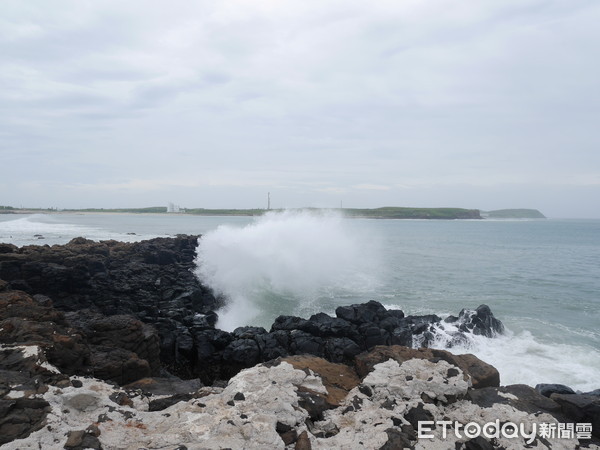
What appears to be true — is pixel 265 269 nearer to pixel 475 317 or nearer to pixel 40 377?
pixel 475 317

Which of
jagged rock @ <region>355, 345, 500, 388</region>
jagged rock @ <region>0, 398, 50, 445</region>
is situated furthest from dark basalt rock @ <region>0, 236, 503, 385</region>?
jagged rock @ <region>355, 345, 500, 388</region>

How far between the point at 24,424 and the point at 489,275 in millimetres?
28225

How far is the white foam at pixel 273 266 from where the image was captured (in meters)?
19.4

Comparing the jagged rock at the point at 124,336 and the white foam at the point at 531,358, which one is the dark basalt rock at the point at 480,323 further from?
the jagged rock at the point at 124,336

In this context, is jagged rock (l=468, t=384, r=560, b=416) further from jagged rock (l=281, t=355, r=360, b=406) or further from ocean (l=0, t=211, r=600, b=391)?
ocean (l=0, t=211, r=600, b=391)

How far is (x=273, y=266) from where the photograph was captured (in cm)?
2380

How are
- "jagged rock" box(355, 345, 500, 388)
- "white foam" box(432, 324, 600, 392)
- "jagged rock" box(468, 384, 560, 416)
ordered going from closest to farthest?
"jagged rock" box(468, 384, 560, 416), "jagged rock" box(355, 345, 500, 388), "white foam" box(432, 324, 600, 392)

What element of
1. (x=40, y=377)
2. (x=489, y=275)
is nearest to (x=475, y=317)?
(x=40, y=377)

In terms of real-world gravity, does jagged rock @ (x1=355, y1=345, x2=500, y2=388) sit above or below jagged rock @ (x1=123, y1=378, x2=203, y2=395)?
above

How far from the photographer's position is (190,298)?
16.4 m

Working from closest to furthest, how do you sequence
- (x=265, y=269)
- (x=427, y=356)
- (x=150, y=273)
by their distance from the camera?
(x=427, y=356) < (x=150, y=273) < (x=265, y=269)

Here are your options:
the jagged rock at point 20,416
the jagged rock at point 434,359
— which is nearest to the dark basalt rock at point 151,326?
the jagged rock at point 20,416

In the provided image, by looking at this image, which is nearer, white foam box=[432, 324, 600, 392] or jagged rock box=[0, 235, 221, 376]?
white foam box=[432, 324, 600, 392]

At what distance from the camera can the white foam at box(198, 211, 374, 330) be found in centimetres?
1941
